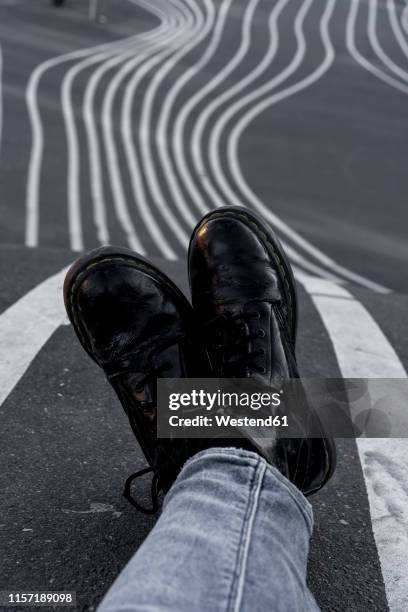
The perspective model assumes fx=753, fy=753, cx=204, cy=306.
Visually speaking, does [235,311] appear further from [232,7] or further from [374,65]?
[232,7]

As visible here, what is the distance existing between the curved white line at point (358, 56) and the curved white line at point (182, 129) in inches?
118

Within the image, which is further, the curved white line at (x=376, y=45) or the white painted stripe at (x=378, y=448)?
the curved white line at (x=376, y=45)

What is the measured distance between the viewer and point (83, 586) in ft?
5.31

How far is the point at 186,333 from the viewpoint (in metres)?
2.10

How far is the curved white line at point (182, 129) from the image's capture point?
978 cm

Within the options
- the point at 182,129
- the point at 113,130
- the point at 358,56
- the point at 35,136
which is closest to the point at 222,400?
the point at 35,136

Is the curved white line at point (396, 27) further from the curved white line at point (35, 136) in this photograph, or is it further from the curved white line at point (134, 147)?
the curved white line at point (35, 136)

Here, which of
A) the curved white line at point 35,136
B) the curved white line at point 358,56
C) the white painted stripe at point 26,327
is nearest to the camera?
the white painted stripe at point 26,327

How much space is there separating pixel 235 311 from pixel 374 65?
17.2 metres

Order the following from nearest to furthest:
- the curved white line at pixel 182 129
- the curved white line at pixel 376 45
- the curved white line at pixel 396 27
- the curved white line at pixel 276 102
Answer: the curved white line at pixel 276 102 → the curved white line at pixel 182 129 → the curved white line at pixel 376 45 → the curved white line at pixel 396 27

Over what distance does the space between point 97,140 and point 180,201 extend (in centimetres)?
241

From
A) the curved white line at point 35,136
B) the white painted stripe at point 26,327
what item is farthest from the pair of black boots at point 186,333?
the curved white line at point 35,136

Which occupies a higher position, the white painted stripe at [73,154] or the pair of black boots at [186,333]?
the pair of black boots at [186,333]

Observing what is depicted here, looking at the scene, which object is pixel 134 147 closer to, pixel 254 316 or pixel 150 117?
pixel 150 117
